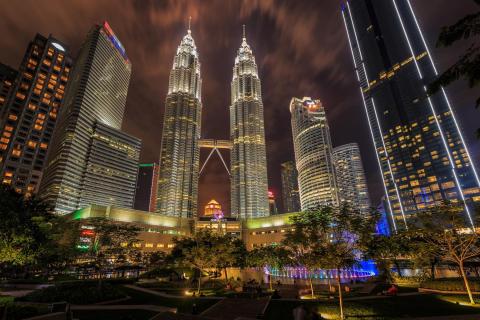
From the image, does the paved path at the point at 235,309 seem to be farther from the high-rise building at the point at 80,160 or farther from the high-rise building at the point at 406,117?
the high-rise building at the point at 80,160

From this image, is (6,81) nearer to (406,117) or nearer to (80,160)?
(80,160)

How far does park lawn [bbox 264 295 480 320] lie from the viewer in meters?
18.4

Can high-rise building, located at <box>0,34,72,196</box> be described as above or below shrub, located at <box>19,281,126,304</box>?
above

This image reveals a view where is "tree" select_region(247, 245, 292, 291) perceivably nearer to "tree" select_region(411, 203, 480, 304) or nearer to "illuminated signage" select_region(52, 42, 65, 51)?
"tree" select_region(411, 203, 480, 304)

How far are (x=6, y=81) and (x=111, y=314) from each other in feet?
733

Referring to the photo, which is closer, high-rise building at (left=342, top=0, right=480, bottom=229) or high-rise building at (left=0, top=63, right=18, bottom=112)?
high-rise building at (left=342, top=0, right=480, bottom=229)

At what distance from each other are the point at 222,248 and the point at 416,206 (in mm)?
170472

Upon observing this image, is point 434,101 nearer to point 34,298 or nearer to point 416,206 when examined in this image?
point 416,206

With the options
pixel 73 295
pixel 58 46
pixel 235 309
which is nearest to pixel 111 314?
pixel 73 295

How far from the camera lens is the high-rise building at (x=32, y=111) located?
142250mm

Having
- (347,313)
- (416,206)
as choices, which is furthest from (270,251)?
(416,206)

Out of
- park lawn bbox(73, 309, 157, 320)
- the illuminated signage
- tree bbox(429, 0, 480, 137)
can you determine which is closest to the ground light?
park lawn bbox(73, 309, 157, 320)

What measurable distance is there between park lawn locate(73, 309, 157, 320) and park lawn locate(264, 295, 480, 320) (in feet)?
32.1

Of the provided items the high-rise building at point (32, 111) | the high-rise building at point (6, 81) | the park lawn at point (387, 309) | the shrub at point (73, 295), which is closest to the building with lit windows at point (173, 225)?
the high-rise building at point (32, 111)
